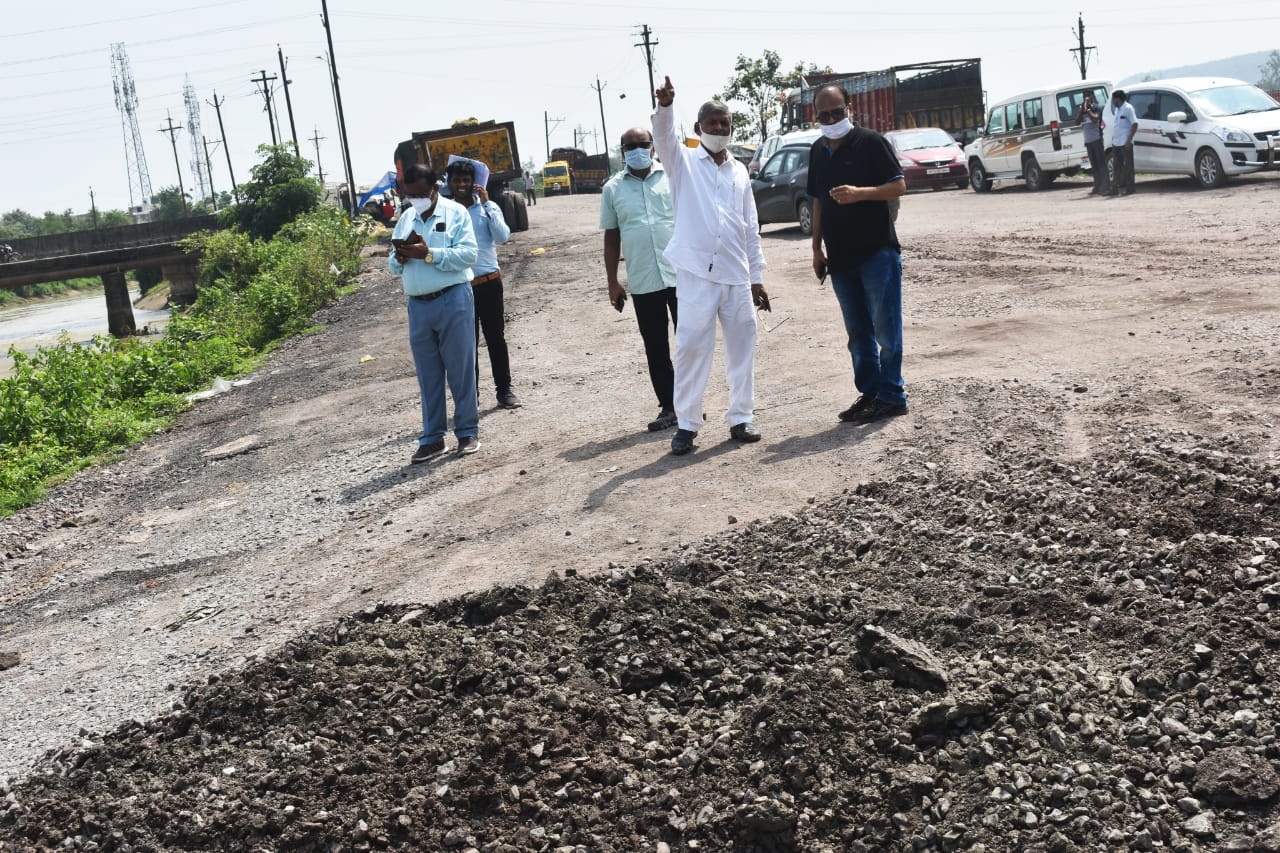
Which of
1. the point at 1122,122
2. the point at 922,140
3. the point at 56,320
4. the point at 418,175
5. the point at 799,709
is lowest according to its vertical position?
the point at 56,320

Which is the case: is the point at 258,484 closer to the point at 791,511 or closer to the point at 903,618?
the point at 791,511

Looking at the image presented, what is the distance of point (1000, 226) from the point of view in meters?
17.4

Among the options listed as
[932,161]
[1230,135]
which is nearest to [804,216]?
[1230,135]

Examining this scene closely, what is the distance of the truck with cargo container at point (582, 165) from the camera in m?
66.2

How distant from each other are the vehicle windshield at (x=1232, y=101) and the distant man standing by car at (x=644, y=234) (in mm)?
14188

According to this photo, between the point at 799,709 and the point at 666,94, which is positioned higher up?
the point at 666,94

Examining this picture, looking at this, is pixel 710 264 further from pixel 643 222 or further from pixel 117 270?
pixel 117 270

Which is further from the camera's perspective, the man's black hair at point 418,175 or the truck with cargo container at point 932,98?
the truck with cargo container at point 932,98

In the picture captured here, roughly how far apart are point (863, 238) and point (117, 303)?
1716 inches

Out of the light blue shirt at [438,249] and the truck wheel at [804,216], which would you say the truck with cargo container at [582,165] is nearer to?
the truck wheel at [804,216]

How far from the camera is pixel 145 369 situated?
52.3ft

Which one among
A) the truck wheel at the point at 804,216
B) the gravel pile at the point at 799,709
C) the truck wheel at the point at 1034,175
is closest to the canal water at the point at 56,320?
the truck wheel at the point at 804,216

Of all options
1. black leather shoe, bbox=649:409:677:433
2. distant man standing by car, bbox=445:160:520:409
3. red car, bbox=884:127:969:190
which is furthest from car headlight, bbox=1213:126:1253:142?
black leather shoe, bbox=649:409:677:433

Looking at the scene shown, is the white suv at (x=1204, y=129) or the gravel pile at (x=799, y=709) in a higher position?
the white suv at (x=1204, y=129)
